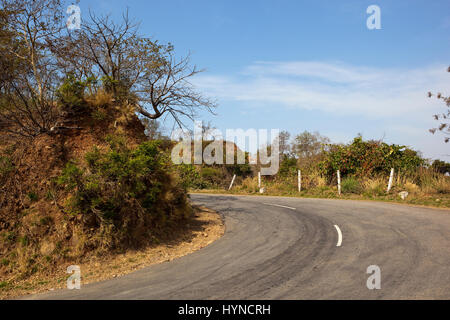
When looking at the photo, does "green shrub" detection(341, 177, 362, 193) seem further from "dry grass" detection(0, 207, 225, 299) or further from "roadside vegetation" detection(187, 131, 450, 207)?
"dry grass" detection(0, 207, 225, 299)

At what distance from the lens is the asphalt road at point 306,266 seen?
5.33 meters

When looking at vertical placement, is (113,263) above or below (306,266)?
below

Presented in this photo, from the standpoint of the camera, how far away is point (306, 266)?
257 inches

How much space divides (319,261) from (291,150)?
5077 centimetres

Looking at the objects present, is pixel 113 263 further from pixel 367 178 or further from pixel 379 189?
pixel 367 178

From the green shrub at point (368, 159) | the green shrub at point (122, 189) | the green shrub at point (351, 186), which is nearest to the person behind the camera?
the green shrub at point (122, 189)

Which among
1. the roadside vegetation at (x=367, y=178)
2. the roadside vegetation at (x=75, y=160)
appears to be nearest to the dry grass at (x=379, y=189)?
the roadside vegetation at (x=367, y=178)

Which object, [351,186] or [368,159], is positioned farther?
[368,159]

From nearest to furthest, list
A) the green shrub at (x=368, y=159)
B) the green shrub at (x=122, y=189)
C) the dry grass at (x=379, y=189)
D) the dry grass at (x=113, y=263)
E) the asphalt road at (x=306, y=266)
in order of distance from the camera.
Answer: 1. the asphalt road at (x=306, y=266)
2. the dry grass at (x=113, y=263)
3. the green shrub at (x=122, y=189)
4. the dry grass at (x=379, y=189)
5. the green shrub at (x=368, y=159)

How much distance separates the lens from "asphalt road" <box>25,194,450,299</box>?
533 centimetres

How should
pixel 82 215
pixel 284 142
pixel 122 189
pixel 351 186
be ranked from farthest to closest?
pixel 284 142
pixel 351 186
pixel 122 189
pixel 82 215

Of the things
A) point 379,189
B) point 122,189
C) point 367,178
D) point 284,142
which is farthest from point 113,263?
point 284,142

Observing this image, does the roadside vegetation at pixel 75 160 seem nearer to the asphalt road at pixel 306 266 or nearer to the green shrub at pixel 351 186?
the asphalt road at pixel 306 266

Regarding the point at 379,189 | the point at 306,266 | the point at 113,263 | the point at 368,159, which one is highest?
the point at 368,159
